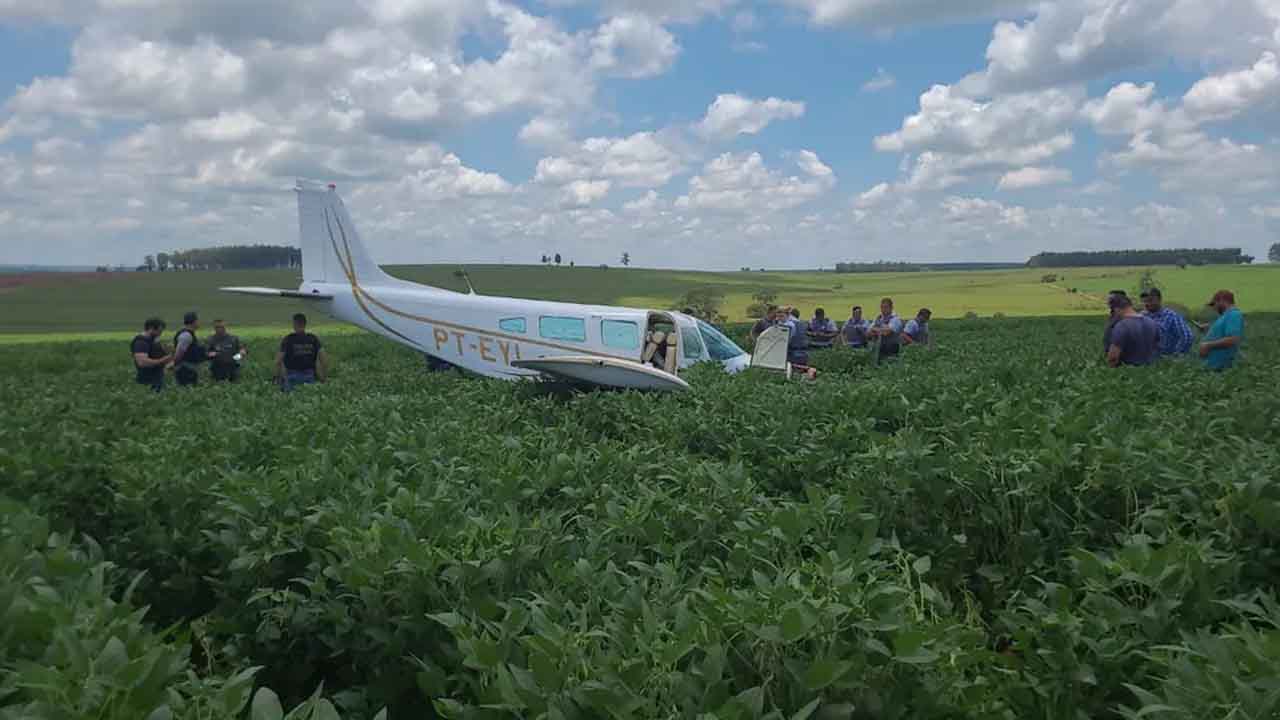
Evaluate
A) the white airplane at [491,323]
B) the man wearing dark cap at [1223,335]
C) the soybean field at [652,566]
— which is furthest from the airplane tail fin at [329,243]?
the man wearing dark cap at [1223,335]

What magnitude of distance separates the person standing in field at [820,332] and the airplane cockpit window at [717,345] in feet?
15.2

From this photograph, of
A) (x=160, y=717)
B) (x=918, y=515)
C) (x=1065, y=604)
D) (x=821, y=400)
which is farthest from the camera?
(x=821, y=400)

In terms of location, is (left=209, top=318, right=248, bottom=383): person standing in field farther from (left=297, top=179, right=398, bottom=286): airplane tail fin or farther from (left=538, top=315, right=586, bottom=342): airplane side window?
(left=297, top=179, right=398, bottom=286): airplane tail fin

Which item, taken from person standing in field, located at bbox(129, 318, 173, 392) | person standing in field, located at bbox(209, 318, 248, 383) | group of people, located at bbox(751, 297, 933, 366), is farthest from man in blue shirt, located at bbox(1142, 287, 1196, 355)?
person standing in field, located at bbox(129, 318, 173, 392)

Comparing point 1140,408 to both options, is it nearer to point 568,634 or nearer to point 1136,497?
point 1136,497

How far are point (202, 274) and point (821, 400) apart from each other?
340 ft

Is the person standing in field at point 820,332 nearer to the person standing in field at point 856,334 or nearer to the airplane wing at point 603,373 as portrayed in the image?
the person standing in field at point 856,334

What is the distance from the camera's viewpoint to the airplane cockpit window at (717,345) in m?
15.2

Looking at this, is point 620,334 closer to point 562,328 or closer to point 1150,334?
point 562,328

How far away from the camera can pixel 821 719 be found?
2.19 m

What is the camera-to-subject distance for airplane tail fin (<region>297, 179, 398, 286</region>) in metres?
20.6

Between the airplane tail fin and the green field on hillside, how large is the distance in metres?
29.2

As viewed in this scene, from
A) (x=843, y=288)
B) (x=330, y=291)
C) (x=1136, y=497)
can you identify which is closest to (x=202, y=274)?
(x=843, y=288)

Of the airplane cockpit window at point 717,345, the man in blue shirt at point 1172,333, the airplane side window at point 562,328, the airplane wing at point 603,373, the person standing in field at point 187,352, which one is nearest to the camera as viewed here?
the airplane wing at point 603,373
